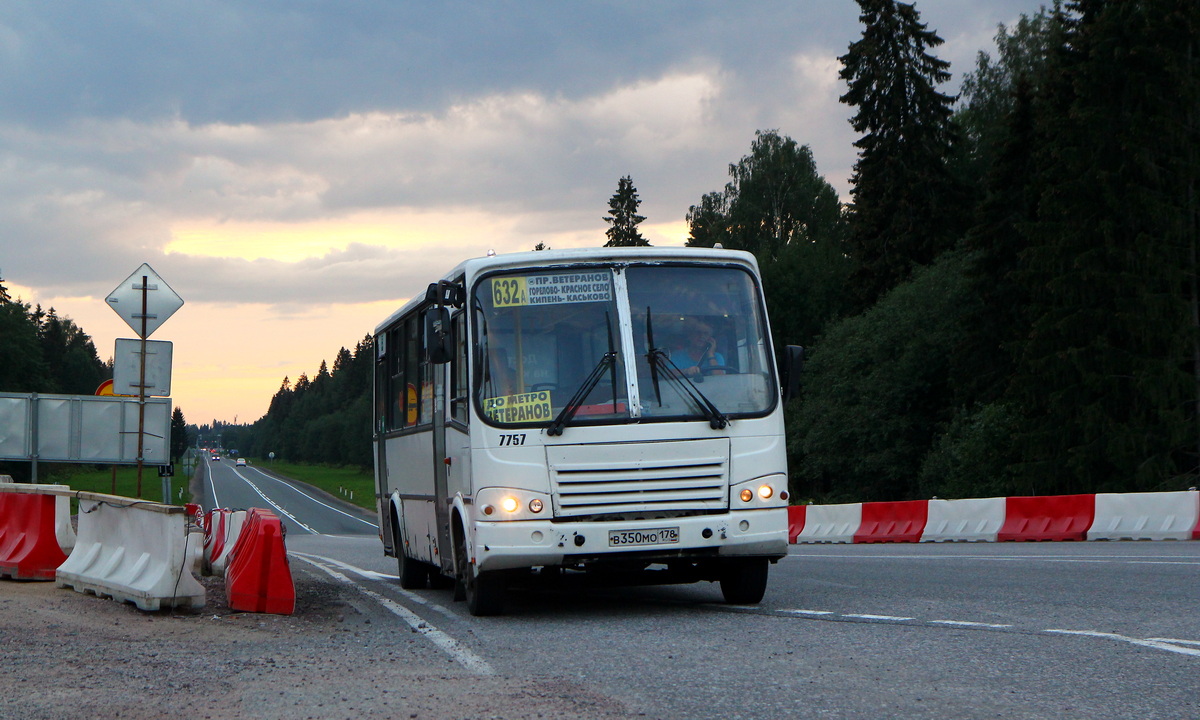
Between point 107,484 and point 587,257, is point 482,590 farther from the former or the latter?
point 107,484

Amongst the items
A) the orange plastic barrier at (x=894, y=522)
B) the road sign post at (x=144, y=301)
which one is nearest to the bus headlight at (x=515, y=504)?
the road sign post at (x=144, y=301)

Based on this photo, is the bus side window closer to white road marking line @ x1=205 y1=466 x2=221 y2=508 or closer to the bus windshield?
the bus windshield

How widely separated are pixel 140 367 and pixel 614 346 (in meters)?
8.34

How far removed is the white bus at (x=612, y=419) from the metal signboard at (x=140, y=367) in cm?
682

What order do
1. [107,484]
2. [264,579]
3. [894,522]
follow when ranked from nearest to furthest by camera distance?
[264,579] < [894,522] < [107,484]

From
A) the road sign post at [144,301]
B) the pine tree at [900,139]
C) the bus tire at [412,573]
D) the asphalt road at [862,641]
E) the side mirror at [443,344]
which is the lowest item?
the asphalt road at [862,641]

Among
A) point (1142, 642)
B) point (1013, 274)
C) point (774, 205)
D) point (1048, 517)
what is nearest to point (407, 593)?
point (1142, 642)

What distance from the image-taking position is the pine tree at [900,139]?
53.8 m

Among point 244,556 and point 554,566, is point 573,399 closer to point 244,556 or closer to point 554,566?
point 554,566

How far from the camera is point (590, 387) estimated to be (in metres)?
10.0

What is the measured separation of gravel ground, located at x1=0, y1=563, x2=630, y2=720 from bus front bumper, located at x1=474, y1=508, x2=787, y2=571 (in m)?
0.89

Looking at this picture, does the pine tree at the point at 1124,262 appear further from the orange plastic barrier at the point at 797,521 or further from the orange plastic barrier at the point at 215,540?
the orange plastic barrier at the point at 215,540

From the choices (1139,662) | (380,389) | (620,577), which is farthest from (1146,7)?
(1139,662)

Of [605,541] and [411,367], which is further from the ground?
[411,367]
